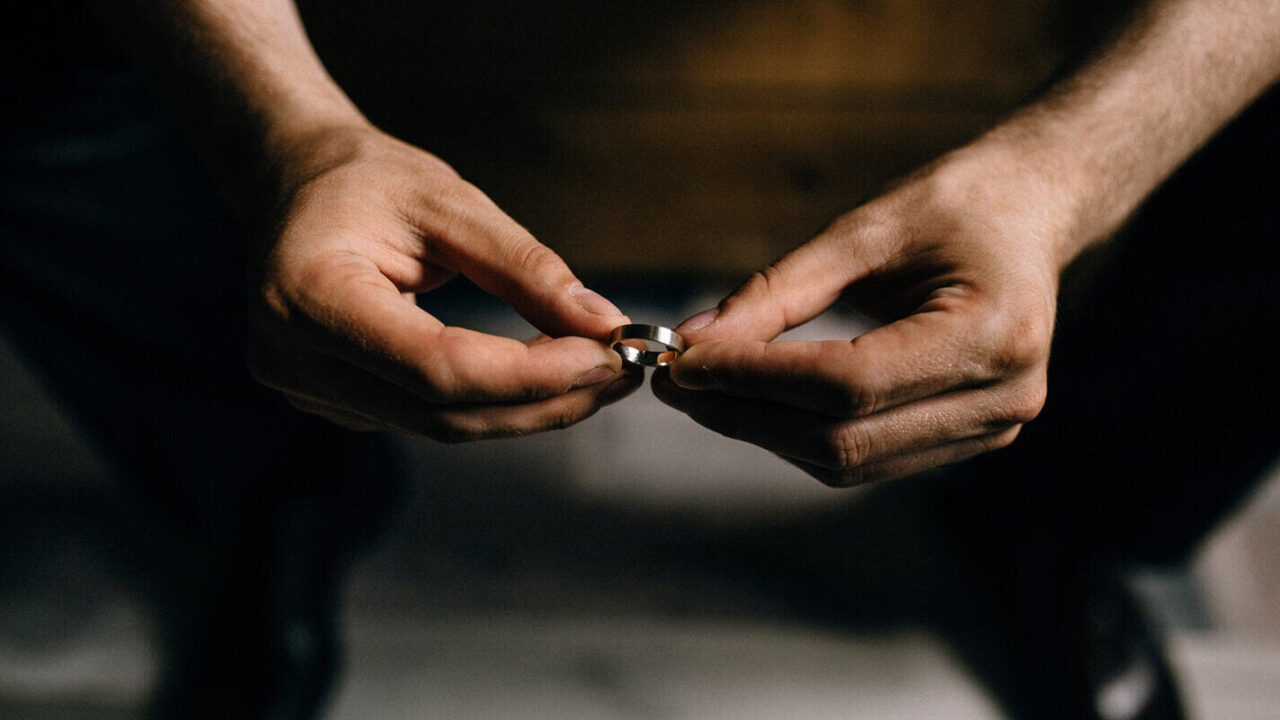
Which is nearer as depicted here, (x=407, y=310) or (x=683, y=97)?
(x=407, y=310)

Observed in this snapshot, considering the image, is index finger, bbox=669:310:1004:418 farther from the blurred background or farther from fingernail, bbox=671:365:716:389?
the blurred background

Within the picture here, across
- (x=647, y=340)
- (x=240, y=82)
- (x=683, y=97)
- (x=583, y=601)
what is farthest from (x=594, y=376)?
(x=683, y=97)

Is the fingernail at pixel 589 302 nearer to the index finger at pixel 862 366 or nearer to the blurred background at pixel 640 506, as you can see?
the index finger at pixel 862 366

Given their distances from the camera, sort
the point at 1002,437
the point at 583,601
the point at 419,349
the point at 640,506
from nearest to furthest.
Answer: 1. the point at 419,349
2. the point at 1002,437
3. the point at 583,601
4. the point at 640,506

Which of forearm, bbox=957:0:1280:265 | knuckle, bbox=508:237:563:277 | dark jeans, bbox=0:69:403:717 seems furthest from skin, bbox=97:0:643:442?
forearm, bbox=957:0:1280:265

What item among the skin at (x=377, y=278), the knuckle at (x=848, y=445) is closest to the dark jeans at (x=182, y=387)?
the skin at (x=377, y=278)

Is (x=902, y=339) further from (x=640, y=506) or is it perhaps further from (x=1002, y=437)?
A: (x=640, y=506)
